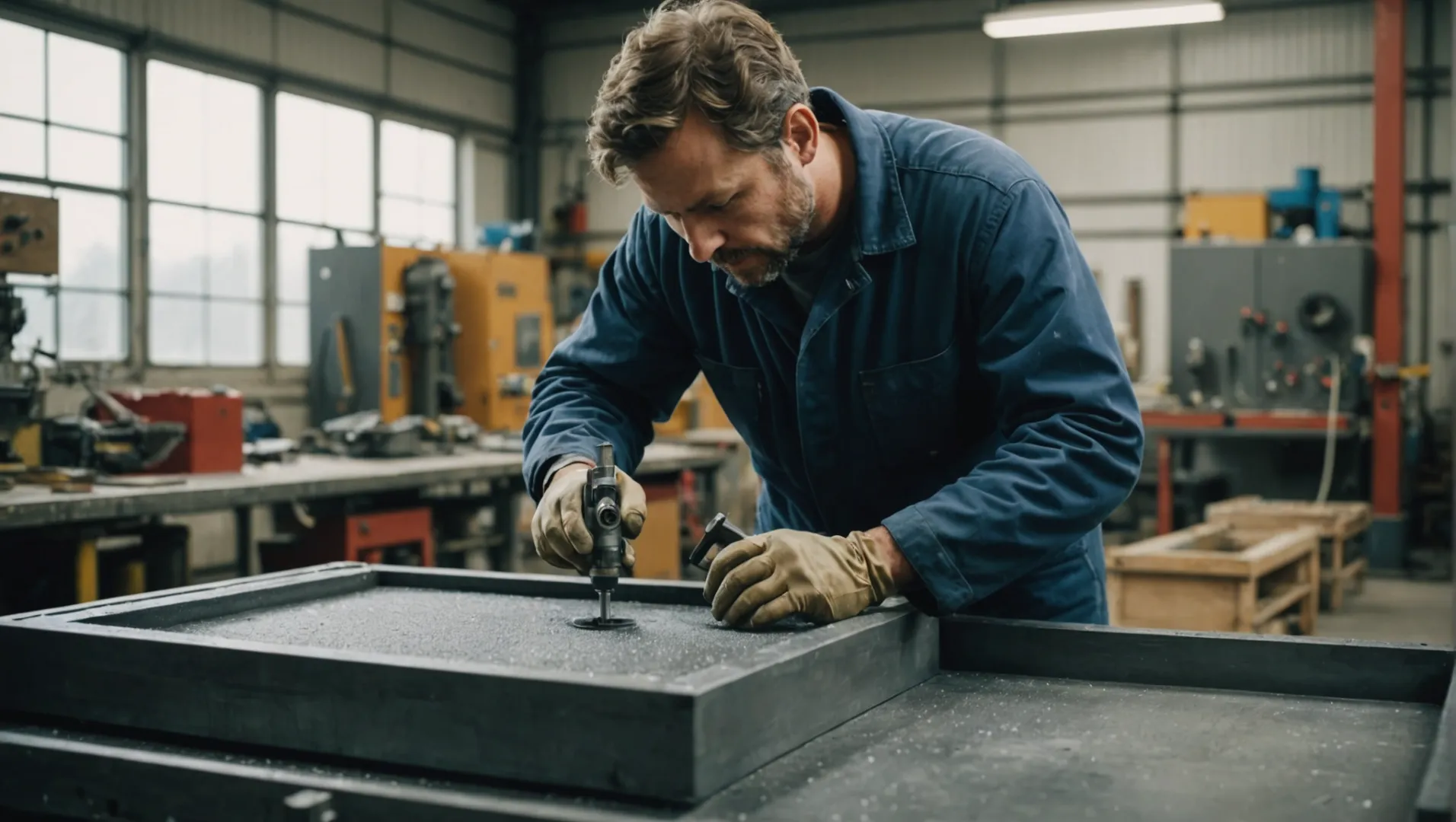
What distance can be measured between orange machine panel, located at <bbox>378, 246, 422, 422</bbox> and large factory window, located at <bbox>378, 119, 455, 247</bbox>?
1.88 meters

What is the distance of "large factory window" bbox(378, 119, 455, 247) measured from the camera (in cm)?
877

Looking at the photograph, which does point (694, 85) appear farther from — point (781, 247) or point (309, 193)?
point (309, 193)

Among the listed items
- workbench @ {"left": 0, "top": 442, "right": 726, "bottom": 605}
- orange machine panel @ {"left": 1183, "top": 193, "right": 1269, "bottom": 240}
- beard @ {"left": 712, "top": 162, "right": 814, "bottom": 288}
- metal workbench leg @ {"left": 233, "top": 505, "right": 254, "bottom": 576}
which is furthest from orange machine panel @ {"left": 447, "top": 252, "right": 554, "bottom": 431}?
beard @ {"left": 712, "top": 162, "right": 814, "bottom": 288}

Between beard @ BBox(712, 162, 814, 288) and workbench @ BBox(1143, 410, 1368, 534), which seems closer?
beard @ BBox(712, 162, 814, 288)

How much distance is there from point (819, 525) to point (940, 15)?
27.9 ft

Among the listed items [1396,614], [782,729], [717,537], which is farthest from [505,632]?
[1396,614]

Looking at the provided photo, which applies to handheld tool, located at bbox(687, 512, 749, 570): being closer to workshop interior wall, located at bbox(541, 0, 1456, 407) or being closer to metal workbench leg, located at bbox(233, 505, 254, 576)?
metal workbench leg, located at bbox(233, 505, 254, 576)

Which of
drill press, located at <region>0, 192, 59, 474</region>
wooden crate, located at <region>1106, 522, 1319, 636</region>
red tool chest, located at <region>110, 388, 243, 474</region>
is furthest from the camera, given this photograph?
wooden crate, located at <region>1106, 522, 1319, 636</region>

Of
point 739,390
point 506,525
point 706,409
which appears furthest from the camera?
point 706,409

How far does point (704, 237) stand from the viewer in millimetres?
1405

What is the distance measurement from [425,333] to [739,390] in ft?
16.7

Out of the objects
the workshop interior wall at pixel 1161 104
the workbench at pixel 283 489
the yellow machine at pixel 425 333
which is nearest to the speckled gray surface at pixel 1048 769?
the workbench at pixel 283 489

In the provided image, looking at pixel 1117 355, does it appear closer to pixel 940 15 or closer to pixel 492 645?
pixel 492 645

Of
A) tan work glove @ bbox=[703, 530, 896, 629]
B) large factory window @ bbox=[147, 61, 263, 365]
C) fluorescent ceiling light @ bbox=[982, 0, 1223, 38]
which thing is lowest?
tan work glove @ bbox=[703, 530, 896, 629]
